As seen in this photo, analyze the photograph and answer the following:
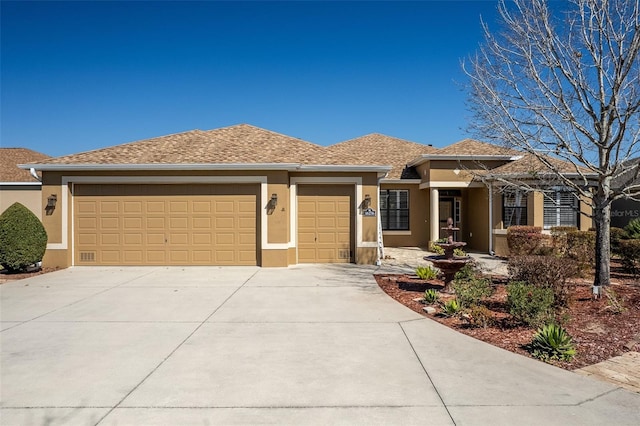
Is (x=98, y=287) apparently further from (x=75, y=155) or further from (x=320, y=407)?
(x=320, y=407)

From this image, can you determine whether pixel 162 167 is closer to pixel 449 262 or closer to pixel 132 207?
pixel 132 207

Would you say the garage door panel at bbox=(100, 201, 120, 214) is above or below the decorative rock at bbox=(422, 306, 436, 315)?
above

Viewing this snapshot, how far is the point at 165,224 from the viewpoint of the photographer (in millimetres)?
13359

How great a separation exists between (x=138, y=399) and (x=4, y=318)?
4952 mm

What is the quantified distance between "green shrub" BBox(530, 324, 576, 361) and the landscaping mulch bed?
0.34ft

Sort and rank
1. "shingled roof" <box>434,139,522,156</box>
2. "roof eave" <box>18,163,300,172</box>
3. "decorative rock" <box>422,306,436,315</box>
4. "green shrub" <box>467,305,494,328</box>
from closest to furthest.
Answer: "green shrub" <box>467,305,494,328</box>, "decorative rock" <box>422,306,436,315</box>, "roof eave" <box>18,163,300,172</box>, "shingled roof" <box>434,139,522,156</box>

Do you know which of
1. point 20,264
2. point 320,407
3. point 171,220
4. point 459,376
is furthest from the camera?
point 171,220

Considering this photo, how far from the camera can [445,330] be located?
6.40 meters

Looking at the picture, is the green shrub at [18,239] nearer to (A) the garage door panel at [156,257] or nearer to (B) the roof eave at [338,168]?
(A) the garage door panel at [156,257]

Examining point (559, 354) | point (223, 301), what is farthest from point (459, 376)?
point (223, 301)

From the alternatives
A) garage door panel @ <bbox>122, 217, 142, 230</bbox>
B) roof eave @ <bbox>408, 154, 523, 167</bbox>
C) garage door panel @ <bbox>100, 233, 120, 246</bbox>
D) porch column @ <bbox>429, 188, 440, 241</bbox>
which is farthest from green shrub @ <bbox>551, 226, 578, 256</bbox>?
garage door panel @ <bbox>100, 233, 120, 246</bbox>

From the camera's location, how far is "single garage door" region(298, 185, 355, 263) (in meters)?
13.9

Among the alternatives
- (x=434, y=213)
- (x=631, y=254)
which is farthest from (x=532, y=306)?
(x=434, y=213)

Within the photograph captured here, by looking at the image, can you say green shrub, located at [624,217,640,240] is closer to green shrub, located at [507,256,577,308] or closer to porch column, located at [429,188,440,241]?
porch column, located at [429,188,440,241]
